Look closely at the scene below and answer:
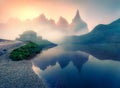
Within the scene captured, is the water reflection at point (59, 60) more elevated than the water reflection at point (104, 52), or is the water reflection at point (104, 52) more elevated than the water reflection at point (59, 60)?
the water reflection at point (104, 52)

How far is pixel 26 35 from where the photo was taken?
123 meters

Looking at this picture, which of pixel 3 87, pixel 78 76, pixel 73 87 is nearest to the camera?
pixel 3 87

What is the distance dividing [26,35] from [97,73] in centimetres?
9642

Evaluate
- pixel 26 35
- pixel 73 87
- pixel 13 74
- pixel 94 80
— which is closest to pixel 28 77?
pixel 13 74

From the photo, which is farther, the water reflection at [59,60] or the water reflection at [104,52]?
the water reflection at [104,52]

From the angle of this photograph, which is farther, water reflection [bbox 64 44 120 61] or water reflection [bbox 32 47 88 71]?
water reflection [bbox 64 44 120 61]

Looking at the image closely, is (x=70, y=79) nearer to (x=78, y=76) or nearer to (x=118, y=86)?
(x=78, y=76)

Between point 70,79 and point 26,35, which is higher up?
point 26,35

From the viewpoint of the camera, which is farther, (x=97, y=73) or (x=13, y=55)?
(x=13, y=55)

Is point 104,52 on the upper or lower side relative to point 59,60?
upper

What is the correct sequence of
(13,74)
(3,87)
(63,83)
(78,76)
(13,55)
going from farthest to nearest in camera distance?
(13,55)
(78,76)
(13,74)
(63,83)
(3,87)

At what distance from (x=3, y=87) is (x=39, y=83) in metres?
5.09

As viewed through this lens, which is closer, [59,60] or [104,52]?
[59,60]

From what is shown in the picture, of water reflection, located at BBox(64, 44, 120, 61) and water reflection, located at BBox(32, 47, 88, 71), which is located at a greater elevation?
water reflection, located at BBox(64, 44, 120, 61)
